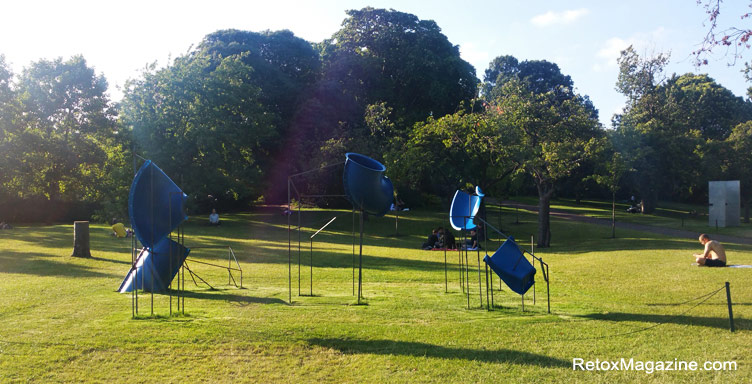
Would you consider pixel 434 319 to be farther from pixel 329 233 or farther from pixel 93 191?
pixel 93 191

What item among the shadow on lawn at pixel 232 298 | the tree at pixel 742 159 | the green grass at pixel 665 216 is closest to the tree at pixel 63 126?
the shadow on lawn at pixel 232 298

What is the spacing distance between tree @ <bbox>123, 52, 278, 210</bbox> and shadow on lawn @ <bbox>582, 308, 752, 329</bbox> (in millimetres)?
25983

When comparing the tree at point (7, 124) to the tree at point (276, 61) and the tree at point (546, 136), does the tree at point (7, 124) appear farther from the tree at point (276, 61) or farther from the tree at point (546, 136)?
the tree at point (546, 136)

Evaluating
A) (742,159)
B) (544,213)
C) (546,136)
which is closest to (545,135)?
(546,136)

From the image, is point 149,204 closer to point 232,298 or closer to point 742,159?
point 232,298

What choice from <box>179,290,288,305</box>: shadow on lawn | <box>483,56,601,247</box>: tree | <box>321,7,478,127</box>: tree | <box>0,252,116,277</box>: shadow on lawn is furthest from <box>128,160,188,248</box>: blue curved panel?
<box>321,7,478,127</box>: tree

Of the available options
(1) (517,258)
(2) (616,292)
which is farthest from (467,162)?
(1) (517,258)

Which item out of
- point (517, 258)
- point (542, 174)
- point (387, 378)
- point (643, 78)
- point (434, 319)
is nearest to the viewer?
point (387, 378)

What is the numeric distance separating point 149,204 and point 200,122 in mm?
23008

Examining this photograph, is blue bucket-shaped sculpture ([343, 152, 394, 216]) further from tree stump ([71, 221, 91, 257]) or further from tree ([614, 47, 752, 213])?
tree ([614, 47, 752, 213])

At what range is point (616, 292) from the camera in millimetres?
12203

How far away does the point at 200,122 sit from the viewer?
109 ft

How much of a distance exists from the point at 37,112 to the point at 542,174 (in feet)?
93.3

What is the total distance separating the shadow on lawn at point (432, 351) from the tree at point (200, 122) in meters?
25.6
